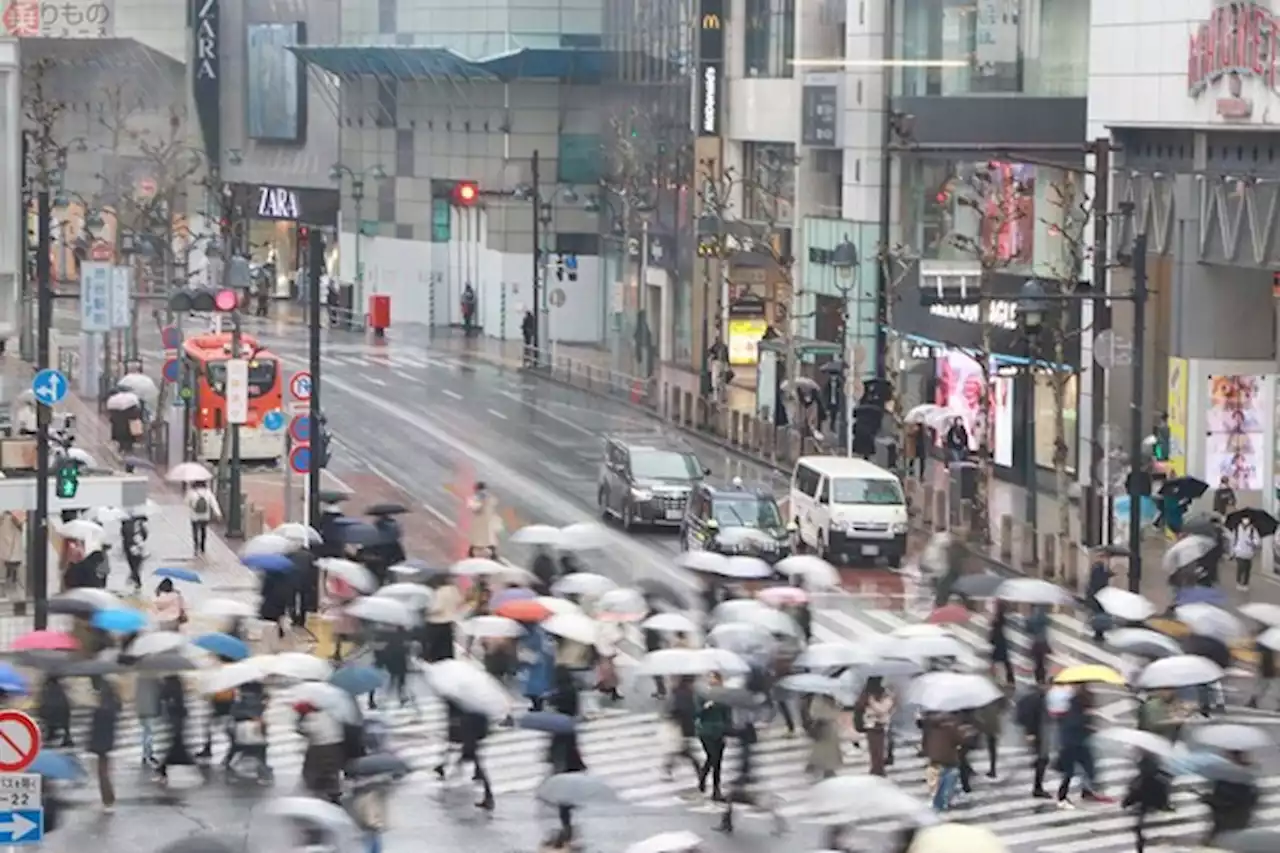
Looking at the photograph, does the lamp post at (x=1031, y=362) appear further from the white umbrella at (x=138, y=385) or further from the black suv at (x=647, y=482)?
the white umbrella at (x=138, y=385)

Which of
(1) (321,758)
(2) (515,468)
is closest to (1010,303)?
(2) (515,468)

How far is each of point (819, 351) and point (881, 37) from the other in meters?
8.35

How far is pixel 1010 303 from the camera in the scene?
197 feet

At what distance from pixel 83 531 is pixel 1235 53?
21234 millimetres

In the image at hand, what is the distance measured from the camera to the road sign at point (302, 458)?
46.4m

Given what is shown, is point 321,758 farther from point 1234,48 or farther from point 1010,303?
point 1010,303

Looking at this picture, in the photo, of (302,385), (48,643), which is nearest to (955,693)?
(48,643)

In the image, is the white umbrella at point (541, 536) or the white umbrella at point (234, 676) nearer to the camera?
the white umbrella at point (234, 676)

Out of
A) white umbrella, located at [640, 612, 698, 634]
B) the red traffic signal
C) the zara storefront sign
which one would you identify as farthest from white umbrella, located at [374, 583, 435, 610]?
the red traffic signal

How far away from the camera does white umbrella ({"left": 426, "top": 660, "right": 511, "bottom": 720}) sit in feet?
97.7

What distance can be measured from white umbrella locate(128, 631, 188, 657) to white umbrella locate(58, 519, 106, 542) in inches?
382

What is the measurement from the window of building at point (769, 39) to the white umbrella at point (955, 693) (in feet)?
160

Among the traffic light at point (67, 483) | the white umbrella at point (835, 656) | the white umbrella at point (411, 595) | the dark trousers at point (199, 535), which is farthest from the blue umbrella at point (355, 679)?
the dark trousers at point (199, 535)

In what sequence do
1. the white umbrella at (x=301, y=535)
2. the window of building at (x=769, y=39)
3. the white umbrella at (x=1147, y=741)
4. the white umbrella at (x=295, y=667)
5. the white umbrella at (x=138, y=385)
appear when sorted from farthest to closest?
1. the window of building at (x=769, y=39)
2. the white umbrella at (x=138, y=385)
3. the white umbrella at (x=301, y=535)
4. the white umbrella at (x=295, y=667)
5. the white umbrella at (x=1147, y=741)
